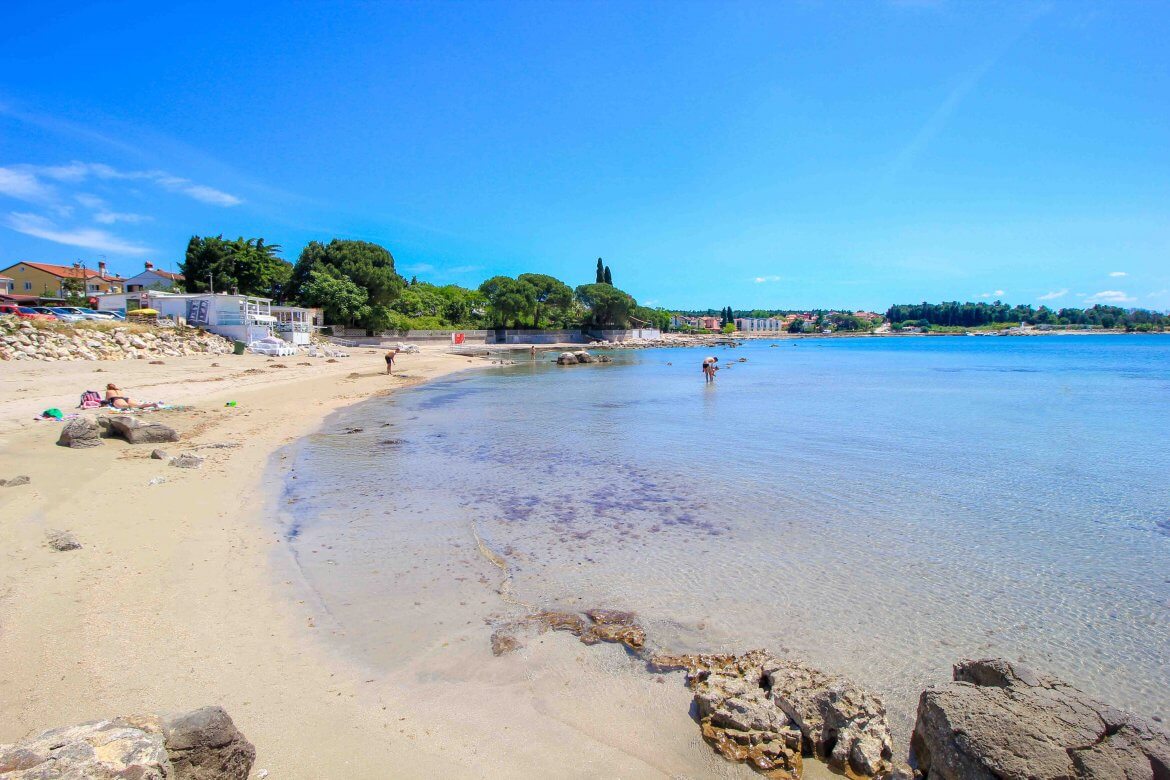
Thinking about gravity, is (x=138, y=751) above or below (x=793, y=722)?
above

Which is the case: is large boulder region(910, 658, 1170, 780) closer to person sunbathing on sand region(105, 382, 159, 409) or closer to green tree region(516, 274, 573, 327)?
person sunbathing on sand region(105, 382, 159, 409)

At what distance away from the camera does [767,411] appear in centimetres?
2255

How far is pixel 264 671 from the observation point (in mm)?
4672

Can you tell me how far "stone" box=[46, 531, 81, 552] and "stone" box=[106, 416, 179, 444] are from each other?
599 centimetres

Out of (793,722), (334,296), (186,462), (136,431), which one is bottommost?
(793,722)

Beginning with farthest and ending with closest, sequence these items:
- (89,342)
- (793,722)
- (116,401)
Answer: (89,342) → (116,401) → (793,722)

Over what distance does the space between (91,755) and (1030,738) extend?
4558 mm

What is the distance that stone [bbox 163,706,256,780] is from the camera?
9.79 feet

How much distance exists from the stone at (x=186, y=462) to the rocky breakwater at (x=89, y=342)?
22586 millimetres

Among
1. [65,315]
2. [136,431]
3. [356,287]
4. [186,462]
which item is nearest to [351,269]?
[356,287]

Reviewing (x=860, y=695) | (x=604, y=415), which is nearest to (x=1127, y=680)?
(x=860, y=695)

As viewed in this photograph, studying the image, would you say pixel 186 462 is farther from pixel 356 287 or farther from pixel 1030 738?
pixel 356 287

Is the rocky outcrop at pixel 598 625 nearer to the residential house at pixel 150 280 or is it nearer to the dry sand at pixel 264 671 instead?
the dry sand at pixel 264 671

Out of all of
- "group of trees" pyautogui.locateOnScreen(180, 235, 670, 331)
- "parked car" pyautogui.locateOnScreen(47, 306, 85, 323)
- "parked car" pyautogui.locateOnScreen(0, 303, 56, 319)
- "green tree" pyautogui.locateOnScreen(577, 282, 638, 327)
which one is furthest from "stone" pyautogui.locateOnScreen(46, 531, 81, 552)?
"green tree" pyautogui.locateOnScreen(577, 282, 638, 327)
